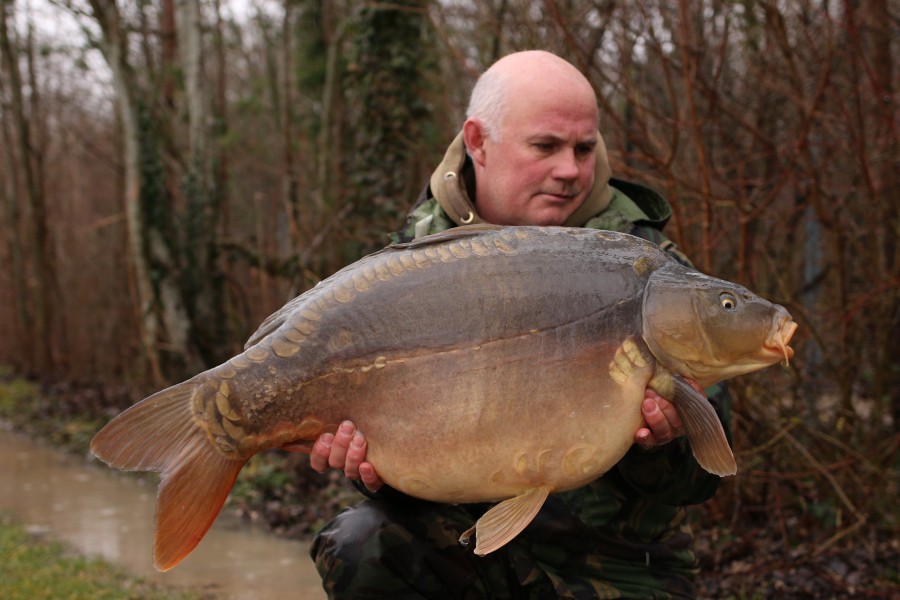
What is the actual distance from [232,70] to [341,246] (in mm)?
10629

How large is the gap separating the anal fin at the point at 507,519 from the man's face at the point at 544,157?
36.1 inches

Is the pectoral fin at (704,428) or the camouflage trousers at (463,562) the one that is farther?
the camouflage trousers at (463,562)

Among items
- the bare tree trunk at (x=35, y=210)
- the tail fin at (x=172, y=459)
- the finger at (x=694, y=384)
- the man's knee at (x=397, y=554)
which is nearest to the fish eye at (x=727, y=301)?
the finger at (x=694, y=384)

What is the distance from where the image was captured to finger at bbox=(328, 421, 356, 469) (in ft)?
7.00

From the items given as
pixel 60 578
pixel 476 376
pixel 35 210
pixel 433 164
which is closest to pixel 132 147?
pixel 433 164

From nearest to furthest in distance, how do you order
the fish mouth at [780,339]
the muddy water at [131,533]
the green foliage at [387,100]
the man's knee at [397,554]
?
the fish mouth at [780,339]
the man's knee at [397,554]
the muddy water at [131,533]
the green foliage at [387,100]

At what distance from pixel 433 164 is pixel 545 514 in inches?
186

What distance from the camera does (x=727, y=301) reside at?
2045 mm

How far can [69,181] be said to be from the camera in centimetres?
1552

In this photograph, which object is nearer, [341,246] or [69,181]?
[341,246]

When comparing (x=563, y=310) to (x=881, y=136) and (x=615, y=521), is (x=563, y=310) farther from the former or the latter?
(x=881, y=136)

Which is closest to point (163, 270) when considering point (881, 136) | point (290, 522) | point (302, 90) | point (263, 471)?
point (263, 471)

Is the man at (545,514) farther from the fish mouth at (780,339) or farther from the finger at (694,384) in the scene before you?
the fish mouth at (780,339)

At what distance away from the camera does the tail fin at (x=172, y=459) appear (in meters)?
2.09
